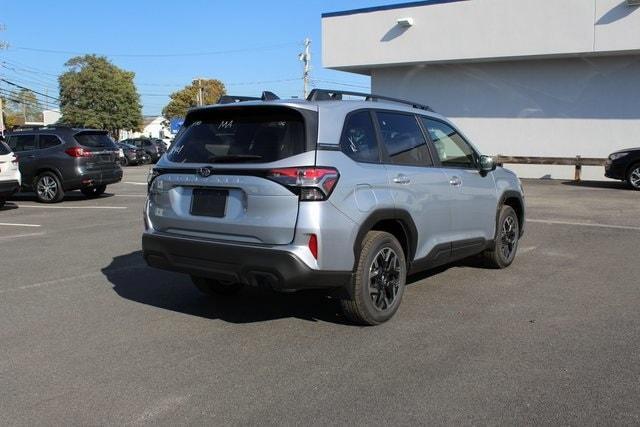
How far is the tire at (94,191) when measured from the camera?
1634 cm

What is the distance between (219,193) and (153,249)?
837 millimetres

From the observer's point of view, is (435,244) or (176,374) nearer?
(176,374)

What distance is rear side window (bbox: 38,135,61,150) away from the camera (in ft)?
49.7

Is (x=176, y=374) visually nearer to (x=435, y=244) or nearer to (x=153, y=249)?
(x=153, y=249)

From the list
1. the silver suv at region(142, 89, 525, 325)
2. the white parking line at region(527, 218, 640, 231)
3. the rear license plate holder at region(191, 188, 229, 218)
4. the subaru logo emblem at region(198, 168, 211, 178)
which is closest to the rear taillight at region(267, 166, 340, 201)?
the silver suv at region(142, 89, 525, 325)

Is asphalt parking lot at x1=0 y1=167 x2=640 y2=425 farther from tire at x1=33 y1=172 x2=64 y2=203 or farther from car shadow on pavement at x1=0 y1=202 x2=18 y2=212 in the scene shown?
tire at x1=33 y1=172 x2=64 y2=203

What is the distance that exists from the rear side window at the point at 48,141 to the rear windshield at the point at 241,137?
11.1 meters

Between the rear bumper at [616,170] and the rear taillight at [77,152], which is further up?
→ the rear taillight at [77,152]

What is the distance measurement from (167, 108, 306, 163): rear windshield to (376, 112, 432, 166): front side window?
0.98 metres

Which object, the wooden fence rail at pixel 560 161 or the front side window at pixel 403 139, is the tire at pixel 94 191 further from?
the wooden fence rail at pixel 560 161

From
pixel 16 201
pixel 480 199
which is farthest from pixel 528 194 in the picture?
pixel 16 201

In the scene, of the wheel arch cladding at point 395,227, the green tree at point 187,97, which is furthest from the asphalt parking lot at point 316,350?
the green tree at point 187,97

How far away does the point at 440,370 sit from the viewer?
4184 mm

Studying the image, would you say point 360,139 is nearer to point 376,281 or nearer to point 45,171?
point 376,281
